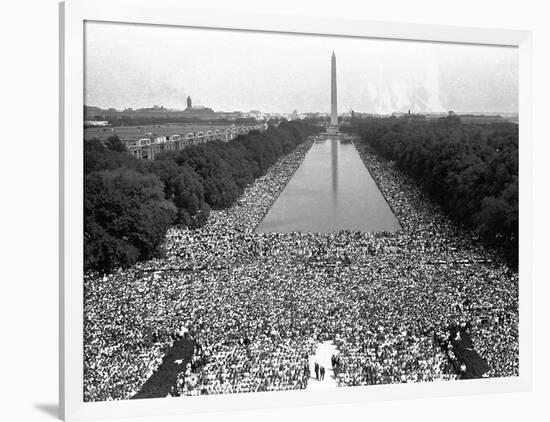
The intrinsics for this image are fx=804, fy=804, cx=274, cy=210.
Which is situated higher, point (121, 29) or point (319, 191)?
point (121, 29)

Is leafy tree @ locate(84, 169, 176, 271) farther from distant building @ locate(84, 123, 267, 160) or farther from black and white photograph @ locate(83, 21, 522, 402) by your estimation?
distant building @ locate(84, 123, 267, 160)

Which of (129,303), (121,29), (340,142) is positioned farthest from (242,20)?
(129,303)

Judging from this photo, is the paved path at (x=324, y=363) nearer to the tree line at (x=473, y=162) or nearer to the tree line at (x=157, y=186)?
the tree line at (x=157, y=186)

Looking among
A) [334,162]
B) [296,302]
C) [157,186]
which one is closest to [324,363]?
[296,302]

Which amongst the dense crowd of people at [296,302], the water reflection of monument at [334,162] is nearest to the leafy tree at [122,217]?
the dense crowd of people at [296,302]

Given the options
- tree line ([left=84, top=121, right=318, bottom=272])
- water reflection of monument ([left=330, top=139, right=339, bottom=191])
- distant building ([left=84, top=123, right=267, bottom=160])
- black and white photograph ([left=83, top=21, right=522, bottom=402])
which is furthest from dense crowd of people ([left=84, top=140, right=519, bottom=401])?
distant building ([left=84, top=123, right=267, bottom=160])

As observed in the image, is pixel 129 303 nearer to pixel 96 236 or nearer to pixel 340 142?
pixel 96 236
